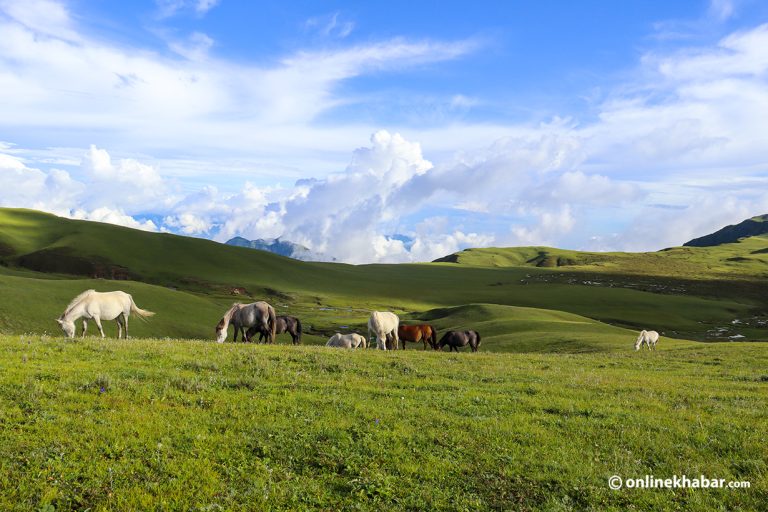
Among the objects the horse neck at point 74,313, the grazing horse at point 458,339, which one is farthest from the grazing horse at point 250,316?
the grazing horse at point 458,339

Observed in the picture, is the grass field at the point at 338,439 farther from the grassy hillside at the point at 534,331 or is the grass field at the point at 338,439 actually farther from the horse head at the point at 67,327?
the grassy hillside at the point at 534,331

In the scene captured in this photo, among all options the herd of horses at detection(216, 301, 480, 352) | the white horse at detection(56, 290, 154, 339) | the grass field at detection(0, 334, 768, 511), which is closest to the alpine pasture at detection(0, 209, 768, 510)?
the grass field at detection(0, 334, 768, 511)

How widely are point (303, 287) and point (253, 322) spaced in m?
119

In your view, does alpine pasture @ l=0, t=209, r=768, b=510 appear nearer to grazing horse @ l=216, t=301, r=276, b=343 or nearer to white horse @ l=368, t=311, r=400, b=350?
white horse @ l=368, t=311, r=400, b=350

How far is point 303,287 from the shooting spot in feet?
491

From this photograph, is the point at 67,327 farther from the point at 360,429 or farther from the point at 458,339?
the point at 458,339

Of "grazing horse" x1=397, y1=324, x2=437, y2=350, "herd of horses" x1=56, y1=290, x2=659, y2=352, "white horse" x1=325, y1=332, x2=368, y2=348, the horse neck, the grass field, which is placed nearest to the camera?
the grass field

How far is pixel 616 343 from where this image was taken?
4525 centimetres

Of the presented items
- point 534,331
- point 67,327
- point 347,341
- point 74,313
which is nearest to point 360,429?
point 67,327

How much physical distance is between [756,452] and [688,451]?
1.54 metres

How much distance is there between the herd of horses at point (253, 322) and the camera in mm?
24719

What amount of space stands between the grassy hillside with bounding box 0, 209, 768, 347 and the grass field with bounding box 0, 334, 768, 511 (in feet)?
138

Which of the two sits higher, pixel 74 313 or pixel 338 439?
pixel 74 313

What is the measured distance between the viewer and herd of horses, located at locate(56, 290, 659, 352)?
24.7 m
